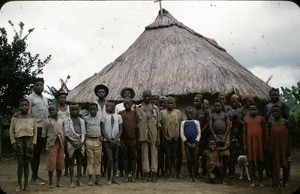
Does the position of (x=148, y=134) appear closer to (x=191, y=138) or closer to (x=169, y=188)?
(x=191, y=138)

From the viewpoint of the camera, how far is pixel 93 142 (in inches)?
247

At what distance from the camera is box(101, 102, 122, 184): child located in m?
6.26

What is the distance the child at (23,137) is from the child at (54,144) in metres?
0.33

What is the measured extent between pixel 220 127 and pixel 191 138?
581mm

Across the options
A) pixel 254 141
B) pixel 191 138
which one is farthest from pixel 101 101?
pixel 254 141

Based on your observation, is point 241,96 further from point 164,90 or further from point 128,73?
point 128,73

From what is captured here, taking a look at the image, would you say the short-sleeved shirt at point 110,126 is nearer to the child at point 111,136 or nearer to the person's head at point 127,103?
the child at point 111,136

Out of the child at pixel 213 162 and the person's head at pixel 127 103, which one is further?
the person's head at pixel 127 103

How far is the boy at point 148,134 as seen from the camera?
21.6 feet

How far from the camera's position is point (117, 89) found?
1127 cm

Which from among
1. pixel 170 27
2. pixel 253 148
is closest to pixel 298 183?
pixel 253 148

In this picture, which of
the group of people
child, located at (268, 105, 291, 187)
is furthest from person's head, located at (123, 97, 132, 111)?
child, located at (268, 105, 291, 187)

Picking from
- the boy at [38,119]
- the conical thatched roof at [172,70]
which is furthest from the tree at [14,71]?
the boy at [38,119]

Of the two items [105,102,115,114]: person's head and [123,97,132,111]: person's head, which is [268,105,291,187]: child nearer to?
[123,97,132,111]: person's head
